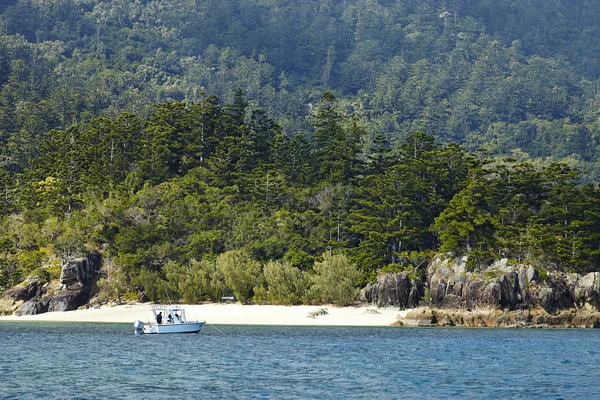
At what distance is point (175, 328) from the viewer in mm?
57875

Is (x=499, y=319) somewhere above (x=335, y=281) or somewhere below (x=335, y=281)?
below

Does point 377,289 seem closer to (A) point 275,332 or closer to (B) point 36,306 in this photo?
(A) point 275,332

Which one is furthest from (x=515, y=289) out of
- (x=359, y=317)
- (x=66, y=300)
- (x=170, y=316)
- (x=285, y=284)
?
(x=66, y=300)

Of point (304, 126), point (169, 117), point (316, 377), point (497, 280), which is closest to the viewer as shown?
point (316, 377)

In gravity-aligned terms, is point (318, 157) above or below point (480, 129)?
below

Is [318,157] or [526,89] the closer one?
[318,157]

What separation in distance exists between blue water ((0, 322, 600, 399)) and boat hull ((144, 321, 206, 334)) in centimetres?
66

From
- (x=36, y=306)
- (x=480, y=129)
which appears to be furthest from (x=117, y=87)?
(x=36, y=306)

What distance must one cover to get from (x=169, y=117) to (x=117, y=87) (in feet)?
270

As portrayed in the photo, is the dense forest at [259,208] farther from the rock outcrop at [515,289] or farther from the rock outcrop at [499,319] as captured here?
the rock outcrop at [499,319]

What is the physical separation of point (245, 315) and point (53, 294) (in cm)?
1921

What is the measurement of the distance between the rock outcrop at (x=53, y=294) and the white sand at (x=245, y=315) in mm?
1215

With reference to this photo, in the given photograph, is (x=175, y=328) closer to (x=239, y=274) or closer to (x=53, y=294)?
(x=239, y=274)

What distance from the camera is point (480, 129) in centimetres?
18912
